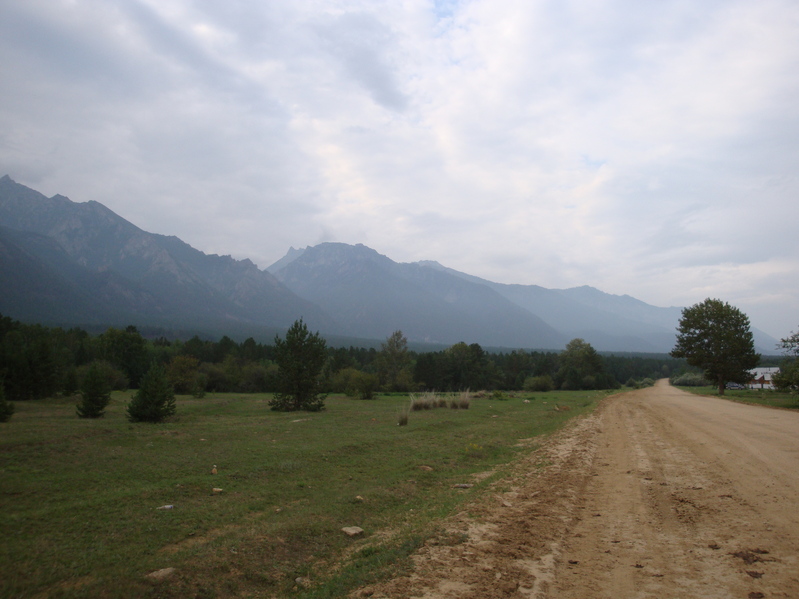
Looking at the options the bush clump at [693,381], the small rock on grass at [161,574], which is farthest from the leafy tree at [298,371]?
the bush clump at [693,381]

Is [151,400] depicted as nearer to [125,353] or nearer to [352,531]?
[352,531]

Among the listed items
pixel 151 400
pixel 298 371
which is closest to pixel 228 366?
pixel 298 371

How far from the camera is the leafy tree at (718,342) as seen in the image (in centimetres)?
4406

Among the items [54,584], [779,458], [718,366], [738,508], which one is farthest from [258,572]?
[718,366]

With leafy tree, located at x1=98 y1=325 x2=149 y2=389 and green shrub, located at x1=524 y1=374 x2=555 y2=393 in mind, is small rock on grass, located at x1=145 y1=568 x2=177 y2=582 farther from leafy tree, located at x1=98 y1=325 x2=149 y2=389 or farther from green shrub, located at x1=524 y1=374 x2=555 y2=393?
green shrub, located at x1=524 y1=374 x2=555 y2=393

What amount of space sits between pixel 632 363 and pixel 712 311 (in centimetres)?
12335

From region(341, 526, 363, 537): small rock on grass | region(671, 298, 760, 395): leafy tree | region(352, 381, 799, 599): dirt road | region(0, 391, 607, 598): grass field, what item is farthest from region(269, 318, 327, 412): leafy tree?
region(671, 298, 760, 395): leafy tree

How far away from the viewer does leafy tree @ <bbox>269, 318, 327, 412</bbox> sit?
2866 cm

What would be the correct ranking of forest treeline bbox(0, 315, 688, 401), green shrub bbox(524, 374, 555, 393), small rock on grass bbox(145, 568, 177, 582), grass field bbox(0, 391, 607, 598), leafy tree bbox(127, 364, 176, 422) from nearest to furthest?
small rock on grass bbox(145, 568, 177, 582) → grass field bbox(0, 391, 607, 598) → leafy tree bbox(127, 364, 176, 422) → forest treeline bbox(0, 315, 688, 401) → green shrub bbox(524, 374, 555, 393)

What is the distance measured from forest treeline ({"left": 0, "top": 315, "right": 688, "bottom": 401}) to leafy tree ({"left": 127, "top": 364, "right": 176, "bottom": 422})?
10.5 metres

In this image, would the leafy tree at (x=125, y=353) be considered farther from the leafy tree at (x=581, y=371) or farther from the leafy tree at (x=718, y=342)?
the leafy tree at (x=581, y=371)

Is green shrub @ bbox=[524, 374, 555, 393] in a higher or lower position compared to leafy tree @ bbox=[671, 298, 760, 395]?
lower

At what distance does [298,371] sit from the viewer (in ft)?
94.4

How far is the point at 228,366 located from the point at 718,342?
226ft
